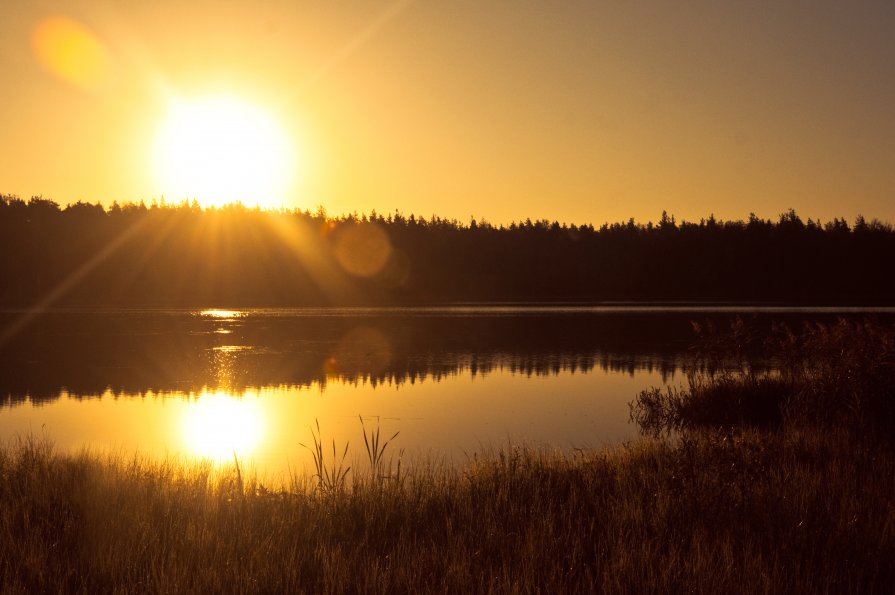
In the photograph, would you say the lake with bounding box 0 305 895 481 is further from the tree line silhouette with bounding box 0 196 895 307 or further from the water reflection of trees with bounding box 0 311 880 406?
the tree line silhouette with bounding box 0 196 895 307

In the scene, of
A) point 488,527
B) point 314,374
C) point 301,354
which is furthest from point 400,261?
point 488,527

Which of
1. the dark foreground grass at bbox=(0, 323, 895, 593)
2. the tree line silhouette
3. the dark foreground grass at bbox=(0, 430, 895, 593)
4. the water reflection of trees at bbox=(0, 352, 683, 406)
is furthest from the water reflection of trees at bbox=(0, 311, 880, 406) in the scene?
the tree line silhouette

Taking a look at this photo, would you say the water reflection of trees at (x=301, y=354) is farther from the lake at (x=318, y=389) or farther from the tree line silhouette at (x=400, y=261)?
the tree line silhouette at (x=400, y=261)

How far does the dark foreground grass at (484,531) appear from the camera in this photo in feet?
20.9

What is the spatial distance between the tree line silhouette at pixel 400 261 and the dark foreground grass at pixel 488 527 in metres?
106

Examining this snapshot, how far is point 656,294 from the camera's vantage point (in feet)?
451

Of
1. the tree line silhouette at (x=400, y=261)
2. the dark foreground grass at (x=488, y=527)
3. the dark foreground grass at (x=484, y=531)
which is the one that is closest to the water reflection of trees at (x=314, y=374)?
the dark foreground grass at (x=488, y=527)

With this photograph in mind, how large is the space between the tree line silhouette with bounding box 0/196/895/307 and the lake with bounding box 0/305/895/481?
7379cm

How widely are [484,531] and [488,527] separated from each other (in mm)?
66

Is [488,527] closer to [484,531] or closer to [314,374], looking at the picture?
[484,531]

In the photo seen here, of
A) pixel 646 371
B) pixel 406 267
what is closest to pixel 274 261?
pixel 406 267

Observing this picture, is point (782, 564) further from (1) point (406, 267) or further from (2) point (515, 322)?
(1) point (406, 267)

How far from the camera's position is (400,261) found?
484 feet

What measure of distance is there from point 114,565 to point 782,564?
20.4ft
